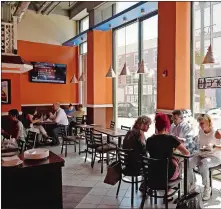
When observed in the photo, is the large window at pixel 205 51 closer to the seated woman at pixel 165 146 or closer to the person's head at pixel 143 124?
the person's head at pixel 143 124

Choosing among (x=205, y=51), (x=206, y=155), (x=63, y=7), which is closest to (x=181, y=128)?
(x=206, y=155)

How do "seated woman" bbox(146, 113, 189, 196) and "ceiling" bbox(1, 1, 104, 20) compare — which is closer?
"seated woman" bbox(146, 113, 189, 196)

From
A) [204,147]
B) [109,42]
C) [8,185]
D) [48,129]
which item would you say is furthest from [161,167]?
[109,42]

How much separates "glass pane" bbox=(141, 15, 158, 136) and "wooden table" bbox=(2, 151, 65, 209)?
12.6ft

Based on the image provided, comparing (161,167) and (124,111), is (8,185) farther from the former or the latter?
(124,111)

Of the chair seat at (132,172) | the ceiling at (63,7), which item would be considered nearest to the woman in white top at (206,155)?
the chair seat at (132,172)

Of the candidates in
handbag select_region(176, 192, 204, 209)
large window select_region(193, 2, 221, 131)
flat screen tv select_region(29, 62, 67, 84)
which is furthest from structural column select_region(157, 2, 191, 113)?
flat screen tv select_region(29, 62, 67, 84)

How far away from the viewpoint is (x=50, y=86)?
31.9 feet

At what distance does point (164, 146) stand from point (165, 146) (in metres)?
0.01

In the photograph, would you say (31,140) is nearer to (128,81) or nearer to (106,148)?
(106,148)

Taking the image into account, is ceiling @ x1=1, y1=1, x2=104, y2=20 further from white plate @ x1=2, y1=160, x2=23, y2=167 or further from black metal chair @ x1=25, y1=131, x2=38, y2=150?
white plate @ x1=2, y1=160, x2=23, y2=167

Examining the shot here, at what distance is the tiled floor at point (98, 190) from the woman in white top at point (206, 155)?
27 cm

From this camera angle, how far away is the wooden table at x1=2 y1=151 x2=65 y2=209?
2611 millimetres

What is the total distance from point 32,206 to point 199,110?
376 centimetres
